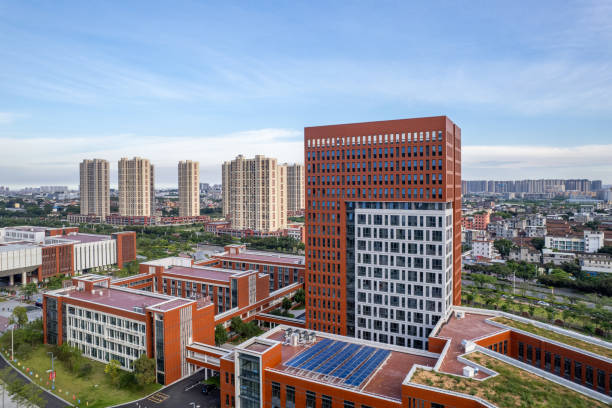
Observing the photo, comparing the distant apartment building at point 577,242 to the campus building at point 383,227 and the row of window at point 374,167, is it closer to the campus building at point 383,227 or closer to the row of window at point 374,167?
the campus building at point 383,227

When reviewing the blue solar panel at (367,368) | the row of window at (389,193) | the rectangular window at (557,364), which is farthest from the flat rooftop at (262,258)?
the rectangular window at (557,364)

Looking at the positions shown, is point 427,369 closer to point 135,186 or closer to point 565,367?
point 565,367

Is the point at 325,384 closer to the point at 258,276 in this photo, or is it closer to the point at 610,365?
the point at 610,365

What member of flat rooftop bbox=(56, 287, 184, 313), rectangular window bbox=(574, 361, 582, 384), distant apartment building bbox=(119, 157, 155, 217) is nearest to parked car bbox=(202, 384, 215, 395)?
flat rooftop bbox=(56, 287, 184, 313)

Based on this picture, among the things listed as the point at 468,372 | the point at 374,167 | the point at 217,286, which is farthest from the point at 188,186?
the point at 468,372

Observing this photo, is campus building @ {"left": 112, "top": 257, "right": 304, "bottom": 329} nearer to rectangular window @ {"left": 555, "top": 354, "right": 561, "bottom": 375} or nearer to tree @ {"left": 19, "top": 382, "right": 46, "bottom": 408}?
tree @ {"left": 19, "top": 382, "right": 46, "bottom": 408}

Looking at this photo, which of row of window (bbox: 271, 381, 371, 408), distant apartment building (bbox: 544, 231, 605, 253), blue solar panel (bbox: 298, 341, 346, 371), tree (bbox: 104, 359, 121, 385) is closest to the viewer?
row of window (bbox: 271, 381, 371, 408)

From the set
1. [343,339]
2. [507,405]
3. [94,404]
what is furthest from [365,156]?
[94,404]
